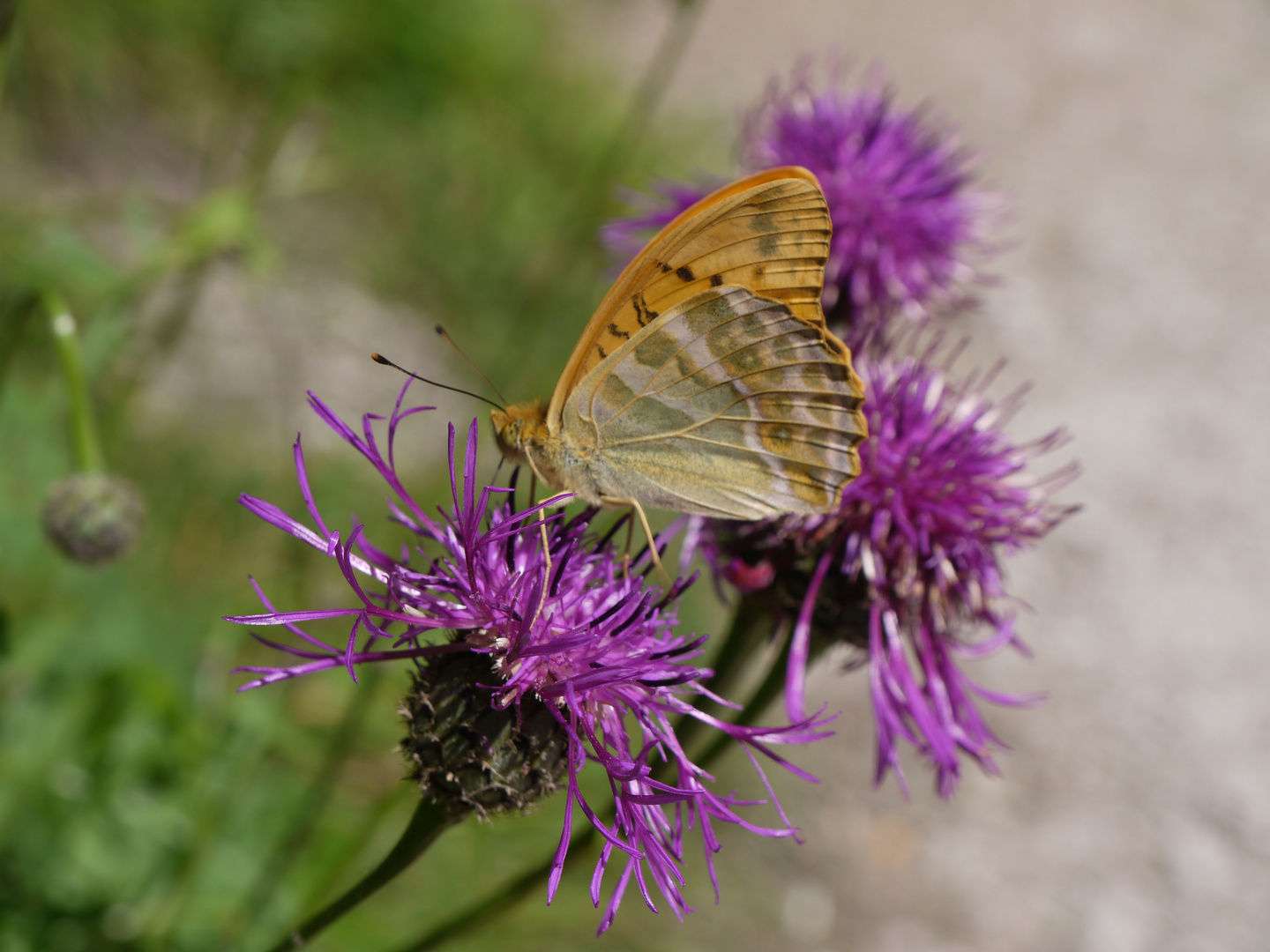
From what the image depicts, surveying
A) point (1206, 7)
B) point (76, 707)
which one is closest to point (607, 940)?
point (76, 707)

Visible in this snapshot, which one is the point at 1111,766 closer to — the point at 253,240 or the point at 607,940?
the point at 607,940

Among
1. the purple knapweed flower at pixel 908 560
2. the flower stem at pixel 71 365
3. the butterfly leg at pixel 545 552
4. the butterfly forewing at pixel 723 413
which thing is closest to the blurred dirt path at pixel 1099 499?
the purple knapweed flower at pixel 908 560

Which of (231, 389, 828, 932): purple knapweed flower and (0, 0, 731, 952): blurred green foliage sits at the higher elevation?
(231, 389, 828, 932): purple knapweed flower

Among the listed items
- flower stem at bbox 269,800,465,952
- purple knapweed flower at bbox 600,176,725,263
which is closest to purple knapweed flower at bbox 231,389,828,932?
flower stem at bbox 269,800,465,952

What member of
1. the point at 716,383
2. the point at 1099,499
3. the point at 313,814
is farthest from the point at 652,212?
the point at 1099,499

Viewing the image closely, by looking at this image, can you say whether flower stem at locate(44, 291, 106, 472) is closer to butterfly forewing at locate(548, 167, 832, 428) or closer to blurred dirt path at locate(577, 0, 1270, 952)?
butterfly forewing at locate(548, 167, 832, 428)
